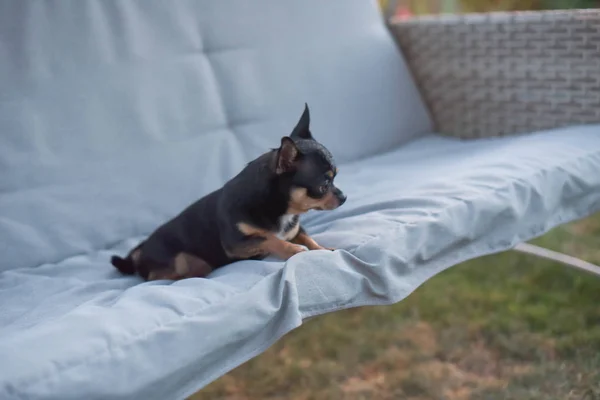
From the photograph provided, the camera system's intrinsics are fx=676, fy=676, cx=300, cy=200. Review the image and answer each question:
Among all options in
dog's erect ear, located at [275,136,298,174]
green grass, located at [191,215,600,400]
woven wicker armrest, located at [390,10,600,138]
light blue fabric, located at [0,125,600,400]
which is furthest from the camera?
woven wicker armrest, located at [390,10,600,138]

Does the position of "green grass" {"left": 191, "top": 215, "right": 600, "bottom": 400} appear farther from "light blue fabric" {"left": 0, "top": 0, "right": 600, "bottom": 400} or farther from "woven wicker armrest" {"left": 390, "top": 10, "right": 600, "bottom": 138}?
"woven wicker armrest" {"left": 390, "top": 10, "right": 600, "bottom": 138}

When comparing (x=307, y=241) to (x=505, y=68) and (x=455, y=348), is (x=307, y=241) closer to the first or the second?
(x=455, y=348)

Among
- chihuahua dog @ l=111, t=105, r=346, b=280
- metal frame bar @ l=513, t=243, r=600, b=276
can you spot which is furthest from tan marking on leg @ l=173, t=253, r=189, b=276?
metal frame bar @ l=513, t=243, r=600, b=276

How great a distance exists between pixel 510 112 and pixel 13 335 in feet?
4.47

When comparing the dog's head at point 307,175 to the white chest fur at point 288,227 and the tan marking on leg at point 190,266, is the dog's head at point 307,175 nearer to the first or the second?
the white chest fur at point 288,227

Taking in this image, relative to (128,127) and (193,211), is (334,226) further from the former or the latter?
(128,127)

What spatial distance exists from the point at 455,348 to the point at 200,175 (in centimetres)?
69

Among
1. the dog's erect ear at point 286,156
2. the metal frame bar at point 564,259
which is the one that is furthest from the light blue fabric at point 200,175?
the metal frame bar at point 564,259

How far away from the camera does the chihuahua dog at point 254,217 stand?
40.9 inches

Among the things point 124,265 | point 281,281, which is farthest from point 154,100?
point 281,281

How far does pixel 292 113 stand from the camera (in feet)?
5.37

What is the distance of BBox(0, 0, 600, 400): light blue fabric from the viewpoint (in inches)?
33.2

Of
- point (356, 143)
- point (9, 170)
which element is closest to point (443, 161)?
point (356, 143)

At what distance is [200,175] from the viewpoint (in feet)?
Answer: 4.83
